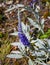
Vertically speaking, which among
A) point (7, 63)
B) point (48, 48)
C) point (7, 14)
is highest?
point (48, 48)

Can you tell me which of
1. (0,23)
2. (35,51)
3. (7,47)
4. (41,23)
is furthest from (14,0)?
(35,51)

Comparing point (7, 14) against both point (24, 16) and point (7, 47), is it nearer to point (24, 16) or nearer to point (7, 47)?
point (24, 16)

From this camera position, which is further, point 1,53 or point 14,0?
point 14,0

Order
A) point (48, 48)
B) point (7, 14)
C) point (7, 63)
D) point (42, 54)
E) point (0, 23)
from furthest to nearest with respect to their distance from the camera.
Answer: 1. point (7, 14)
2. point (0, 23)
3. point (7, 63)
4. point (42, 54)
5. point (48, 48)

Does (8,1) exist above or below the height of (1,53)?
above

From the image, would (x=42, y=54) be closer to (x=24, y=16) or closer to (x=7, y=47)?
(x=7, y=47)

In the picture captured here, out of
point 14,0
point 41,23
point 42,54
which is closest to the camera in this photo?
point 42,54

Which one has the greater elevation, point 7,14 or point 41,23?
point 41,23

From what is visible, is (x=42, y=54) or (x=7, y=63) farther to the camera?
(x=7, y=63)

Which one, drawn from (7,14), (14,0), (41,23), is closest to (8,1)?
(14,0)
